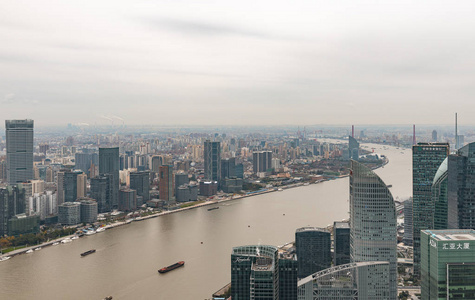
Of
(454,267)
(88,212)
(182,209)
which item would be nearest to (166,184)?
(182,209)

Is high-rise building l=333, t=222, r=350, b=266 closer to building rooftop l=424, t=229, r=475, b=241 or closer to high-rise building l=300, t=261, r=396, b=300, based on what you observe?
high-rise building l=300, t=261, r=396, b=300

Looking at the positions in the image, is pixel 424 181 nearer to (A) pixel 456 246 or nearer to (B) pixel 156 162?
(A) pixel 456 246

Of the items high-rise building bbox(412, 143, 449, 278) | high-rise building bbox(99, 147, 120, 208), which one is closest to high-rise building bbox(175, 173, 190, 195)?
high-rise building bbox(99, 147, 120, 208)

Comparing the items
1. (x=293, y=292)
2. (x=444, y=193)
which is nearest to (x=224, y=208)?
(x=444, y=193)

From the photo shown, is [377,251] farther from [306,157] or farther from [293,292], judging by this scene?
[306,157]

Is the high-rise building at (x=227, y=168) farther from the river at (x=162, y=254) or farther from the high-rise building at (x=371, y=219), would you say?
the high-rise building at (x=371, y=219)
